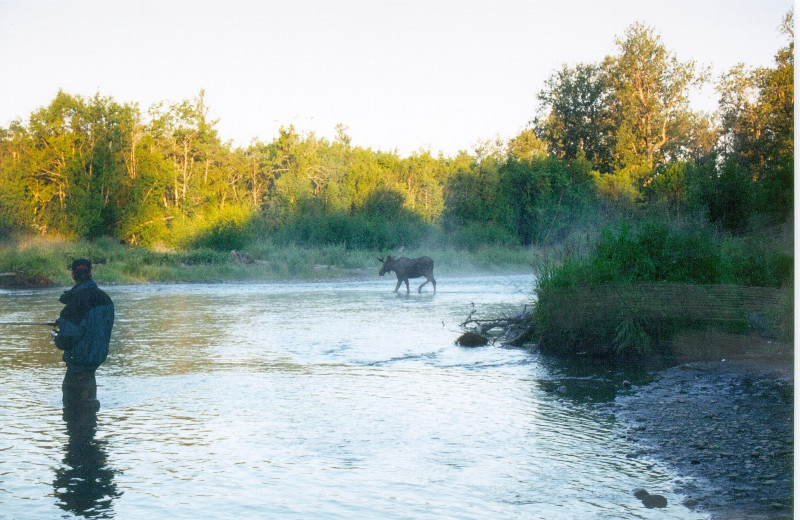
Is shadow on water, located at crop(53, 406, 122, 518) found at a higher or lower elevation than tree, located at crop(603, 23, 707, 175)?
lower

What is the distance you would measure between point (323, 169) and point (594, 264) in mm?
47088

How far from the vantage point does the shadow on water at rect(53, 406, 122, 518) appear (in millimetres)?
5625

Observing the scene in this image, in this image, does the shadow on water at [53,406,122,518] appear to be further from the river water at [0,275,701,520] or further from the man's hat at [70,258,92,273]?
the man's hat at [70,258,92,273]

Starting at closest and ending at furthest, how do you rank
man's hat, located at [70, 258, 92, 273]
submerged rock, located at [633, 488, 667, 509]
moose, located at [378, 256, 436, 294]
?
submerged rock, located at [633, 488, 667, 509], man's hat, located at [70, 258, 92, 273], moose, located at [378, 256, 436, 294]

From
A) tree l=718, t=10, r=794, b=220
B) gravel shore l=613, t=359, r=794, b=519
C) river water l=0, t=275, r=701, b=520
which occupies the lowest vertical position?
river water l=0, t=275, r=701, b=520

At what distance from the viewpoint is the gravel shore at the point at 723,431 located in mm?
5613

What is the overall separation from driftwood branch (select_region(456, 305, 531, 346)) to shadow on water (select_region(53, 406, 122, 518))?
7121 mm

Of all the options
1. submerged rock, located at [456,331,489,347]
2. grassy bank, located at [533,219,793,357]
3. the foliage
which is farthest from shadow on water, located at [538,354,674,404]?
the foliage

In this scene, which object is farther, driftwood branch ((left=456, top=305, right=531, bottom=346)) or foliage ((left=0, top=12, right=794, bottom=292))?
foliage ((left=0, top=12, right=794, bottom=292))

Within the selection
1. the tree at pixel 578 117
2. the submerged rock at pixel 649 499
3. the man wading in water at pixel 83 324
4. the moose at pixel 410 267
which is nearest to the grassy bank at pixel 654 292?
the submerged rock at pixel 649 499

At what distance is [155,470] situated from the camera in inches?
255

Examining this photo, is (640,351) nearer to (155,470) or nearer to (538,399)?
(538,399)

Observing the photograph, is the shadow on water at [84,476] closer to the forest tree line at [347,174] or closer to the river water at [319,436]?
the river water at [319,436]

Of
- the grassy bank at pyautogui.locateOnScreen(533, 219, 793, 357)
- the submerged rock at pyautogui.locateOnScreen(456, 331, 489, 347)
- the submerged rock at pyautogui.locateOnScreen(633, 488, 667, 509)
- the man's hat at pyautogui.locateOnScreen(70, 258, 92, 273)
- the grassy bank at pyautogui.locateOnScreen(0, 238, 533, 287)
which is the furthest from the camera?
the grassy bank at pyautogui.locateOnScreen(0, 238, 533, 287)
